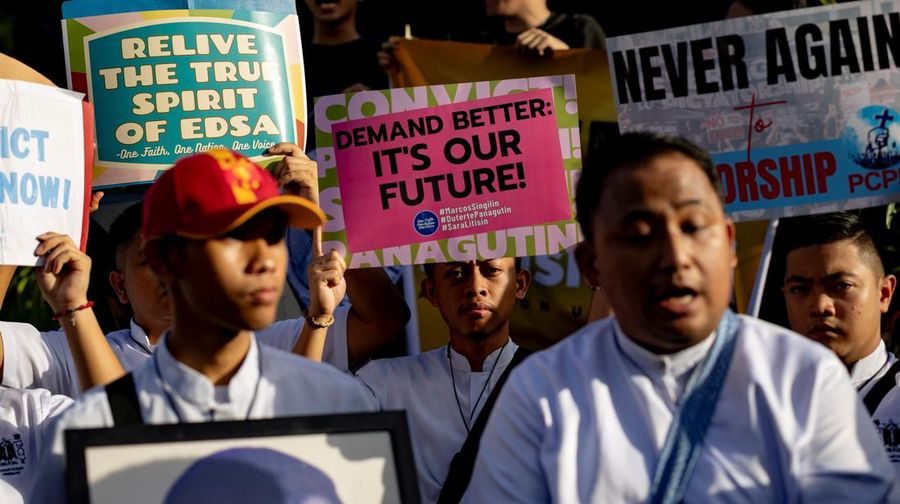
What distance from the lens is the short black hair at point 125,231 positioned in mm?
5024

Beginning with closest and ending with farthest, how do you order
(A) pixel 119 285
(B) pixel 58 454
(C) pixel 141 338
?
(B) pixel 58 454
(C) pixel 141 338
(A) pixel 119 285

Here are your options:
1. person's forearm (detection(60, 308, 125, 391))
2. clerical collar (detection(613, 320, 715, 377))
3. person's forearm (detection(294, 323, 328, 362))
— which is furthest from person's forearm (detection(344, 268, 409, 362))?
clerical collar (detection(613, 320, 715, 377))

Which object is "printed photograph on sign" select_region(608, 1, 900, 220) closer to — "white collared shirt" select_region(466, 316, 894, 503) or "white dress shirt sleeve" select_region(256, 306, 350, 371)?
"white dress shirt sleeve" select_region(256, 306, 350, 371)

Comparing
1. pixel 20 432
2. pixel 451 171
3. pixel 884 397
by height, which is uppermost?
pixel 451 171

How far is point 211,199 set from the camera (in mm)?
3033

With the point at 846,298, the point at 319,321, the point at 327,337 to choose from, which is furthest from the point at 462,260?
the point at 846,298

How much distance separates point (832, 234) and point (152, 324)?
2569mm

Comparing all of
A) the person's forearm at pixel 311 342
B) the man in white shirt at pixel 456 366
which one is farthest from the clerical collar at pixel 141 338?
the man in white shirt at pixel 456 366

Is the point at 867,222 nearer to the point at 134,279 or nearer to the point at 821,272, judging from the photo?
the point at 821,272

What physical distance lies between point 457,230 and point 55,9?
466cm

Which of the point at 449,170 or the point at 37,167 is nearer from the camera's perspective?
the point at 37,167

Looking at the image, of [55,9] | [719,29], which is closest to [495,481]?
[719,29]

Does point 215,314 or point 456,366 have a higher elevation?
point 215,314

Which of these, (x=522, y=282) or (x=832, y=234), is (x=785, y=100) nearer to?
(x=832, y=234)
